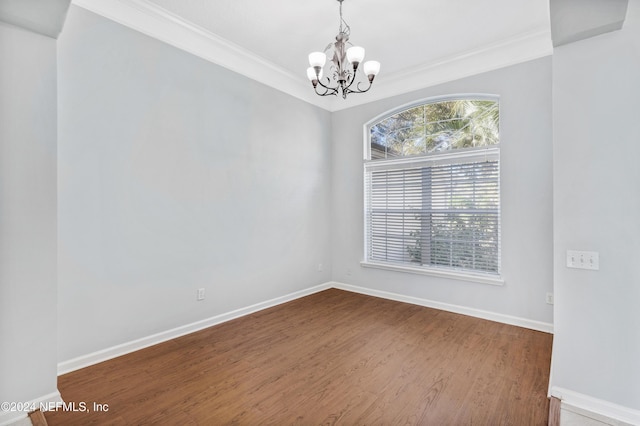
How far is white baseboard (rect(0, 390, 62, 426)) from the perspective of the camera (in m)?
1.75

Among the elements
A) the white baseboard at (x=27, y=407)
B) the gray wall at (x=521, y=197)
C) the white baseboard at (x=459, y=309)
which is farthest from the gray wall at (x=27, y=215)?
the gray wall at (x=521, y=197)

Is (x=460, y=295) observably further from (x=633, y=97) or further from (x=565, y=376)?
(x=633, y=97)

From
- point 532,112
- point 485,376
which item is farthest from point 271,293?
point 532,112

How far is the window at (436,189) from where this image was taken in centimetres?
356

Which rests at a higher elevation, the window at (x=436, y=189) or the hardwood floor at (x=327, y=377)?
the window at (x=436, y=189)

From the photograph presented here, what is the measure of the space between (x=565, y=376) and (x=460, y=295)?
A: 1.80 m

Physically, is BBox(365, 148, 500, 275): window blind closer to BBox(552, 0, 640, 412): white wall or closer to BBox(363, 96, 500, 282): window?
BBox(363, 96, 500, 282): window

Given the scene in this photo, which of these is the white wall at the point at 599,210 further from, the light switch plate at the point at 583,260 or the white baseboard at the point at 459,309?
the white baseboard at the point at 459,309

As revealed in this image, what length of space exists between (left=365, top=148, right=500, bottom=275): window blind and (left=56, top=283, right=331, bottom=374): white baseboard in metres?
1.80

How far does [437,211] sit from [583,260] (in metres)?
2.12

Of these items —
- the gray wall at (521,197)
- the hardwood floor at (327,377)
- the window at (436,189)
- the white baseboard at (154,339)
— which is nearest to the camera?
the hardwood floor at (327,377)

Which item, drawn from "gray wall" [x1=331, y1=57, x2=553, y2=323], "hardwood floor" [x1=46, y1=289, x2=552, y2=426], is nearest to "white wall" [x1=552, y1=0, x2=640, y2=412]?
"hardwood floor" [x1=46, y1=289, x2=552, y2=426]

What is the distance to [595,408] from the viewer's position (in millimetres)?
1790

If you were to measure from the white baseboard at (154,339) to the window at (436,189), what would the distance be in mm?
1750
